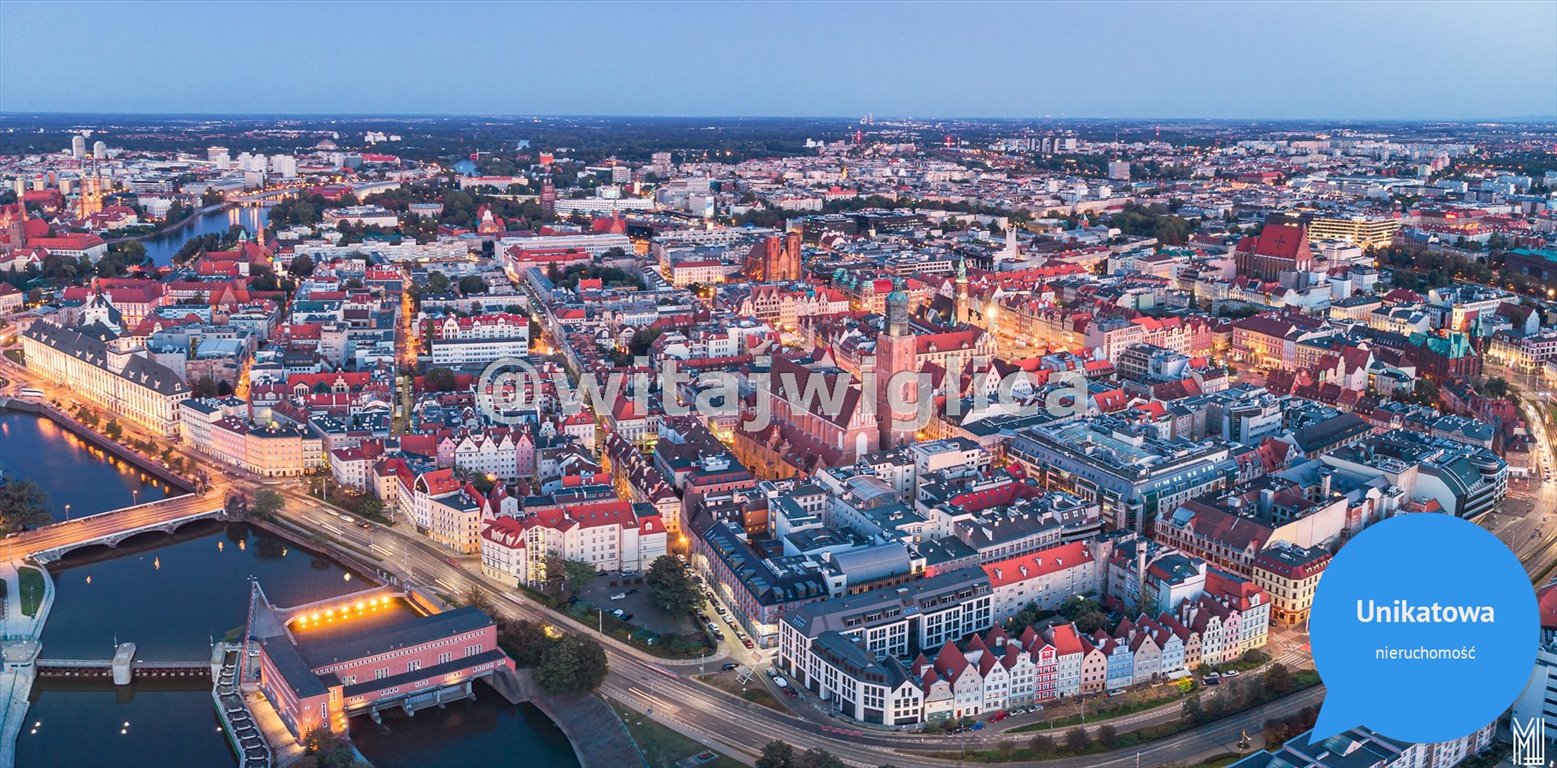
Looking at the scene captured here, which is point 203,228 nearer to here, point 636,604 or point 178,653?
point 178,653

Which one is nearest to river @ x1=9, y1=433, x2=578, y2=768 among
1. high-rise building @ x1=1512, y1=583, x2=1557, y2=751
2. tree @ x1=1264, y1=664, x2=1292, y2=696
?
tree @ x1=1264, y1=664, x2=1292, y2=696

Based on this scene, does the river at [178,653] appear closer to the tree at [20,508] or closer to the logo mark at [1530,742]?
the tree at [20,508]

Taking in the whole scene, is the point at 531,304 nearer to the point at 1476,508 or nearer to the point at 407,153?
the point at 1476,508

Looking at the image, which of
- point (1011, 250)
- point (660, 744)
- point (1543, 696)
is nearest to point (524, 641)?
point (660, 744)

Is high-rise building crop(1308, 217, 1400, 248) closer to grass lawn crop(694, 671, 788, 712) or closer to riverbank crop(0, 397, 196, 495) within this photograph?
grass lawn crop(694, 671, 788, 712)

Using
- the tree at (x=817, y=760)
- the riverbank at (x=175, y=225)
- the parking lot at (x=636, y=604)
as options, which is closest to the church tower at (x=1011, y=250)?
the parking lot at (x=636, y=604)

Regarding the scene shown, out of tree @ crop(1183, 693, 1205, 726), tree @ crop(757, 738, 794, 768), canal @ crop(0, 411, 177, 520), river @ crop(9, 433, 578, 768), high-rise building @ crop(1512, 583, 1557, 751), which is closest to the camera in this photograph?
tree @ crop(757, 738, 794, 768)
